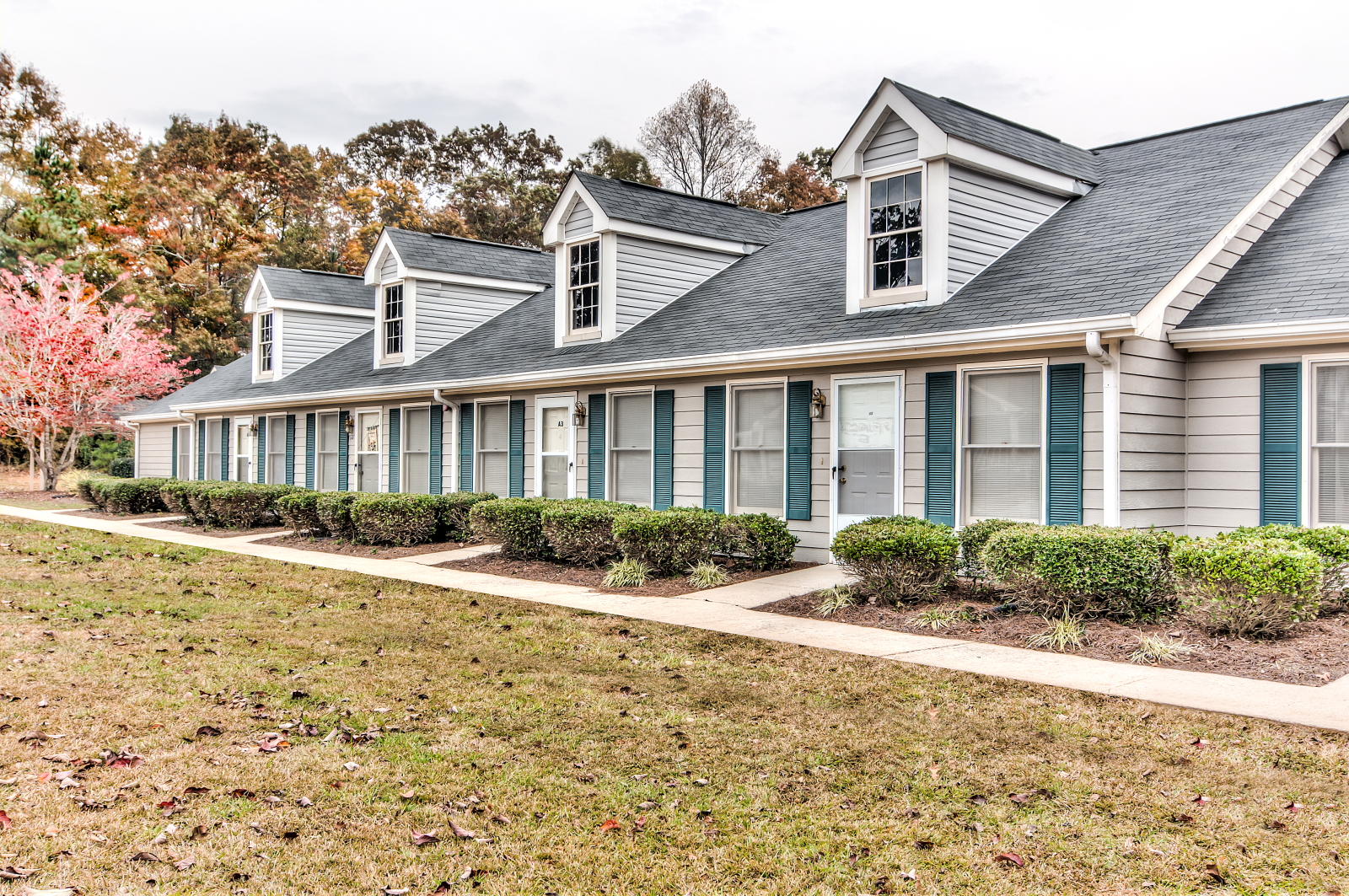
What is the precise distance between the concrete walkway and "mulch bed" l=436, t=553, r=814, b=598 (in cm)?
21

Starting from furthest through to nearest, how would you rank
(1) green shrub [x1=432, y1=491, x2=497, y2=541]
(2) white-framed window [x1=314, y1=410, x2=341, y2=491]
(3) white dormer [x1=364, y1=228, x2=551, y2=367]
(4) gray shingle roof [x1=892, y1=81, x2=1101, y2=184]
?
1. (2) white-framed window [x1=314, y1=410, x2=341, y2=491]
2. (3) white dormer [x1=364, y1=228, x2=551, y2=367]
3. (1) green shrub [x1=432, y1=491, x2=497, y2=541]
4. (4) gray shingle roof [x1=892, y1=81, x2=1101, y2=184]

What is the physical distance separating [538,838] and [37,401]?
1138 inches

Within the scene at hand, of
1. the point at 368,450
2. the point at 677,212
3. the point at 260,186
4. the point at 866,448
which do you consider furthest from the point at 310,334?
the point at 260,186

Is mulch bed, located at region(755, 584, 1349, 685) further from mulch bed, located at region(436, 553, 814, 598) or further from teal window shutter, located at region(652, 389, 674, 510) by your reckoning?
teal window shutter, located at region(652, 389, 674, 510)

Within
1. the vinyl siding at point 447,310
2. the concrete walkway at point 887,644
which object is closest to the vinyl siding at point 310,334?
the vinyl siding at point 447,310

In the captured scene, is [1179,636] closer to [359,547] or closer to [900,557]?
[900,557]

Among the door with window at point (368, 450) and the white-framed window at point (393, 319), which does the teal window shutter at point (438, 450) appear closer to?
the door with window at point (368, 450)

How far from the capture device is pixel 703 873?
3.58 metres

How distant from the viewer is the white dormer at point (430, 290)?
63.5 feet

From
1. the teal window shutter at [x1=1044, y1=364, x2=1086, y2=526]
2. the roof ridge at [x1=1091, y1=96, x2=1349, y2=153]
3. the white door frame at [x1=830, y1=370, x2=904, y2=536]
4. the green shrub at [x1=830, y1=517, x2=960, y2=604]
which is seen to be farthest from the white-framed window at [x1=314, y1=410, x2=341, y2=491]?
the roof ridge at [x1=1091, y1=96, x2=1349, y2=153]

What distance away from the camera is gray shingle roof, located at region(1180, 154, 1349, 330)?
912 centimetres

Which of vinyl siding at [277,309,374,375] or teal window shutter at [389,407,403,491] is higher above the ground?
vinyl siding at [277,309,374,375]

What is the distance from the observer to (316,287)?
2395 centimetres

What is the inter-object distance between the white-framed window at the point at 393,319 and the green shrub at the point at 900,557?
1291 cm
